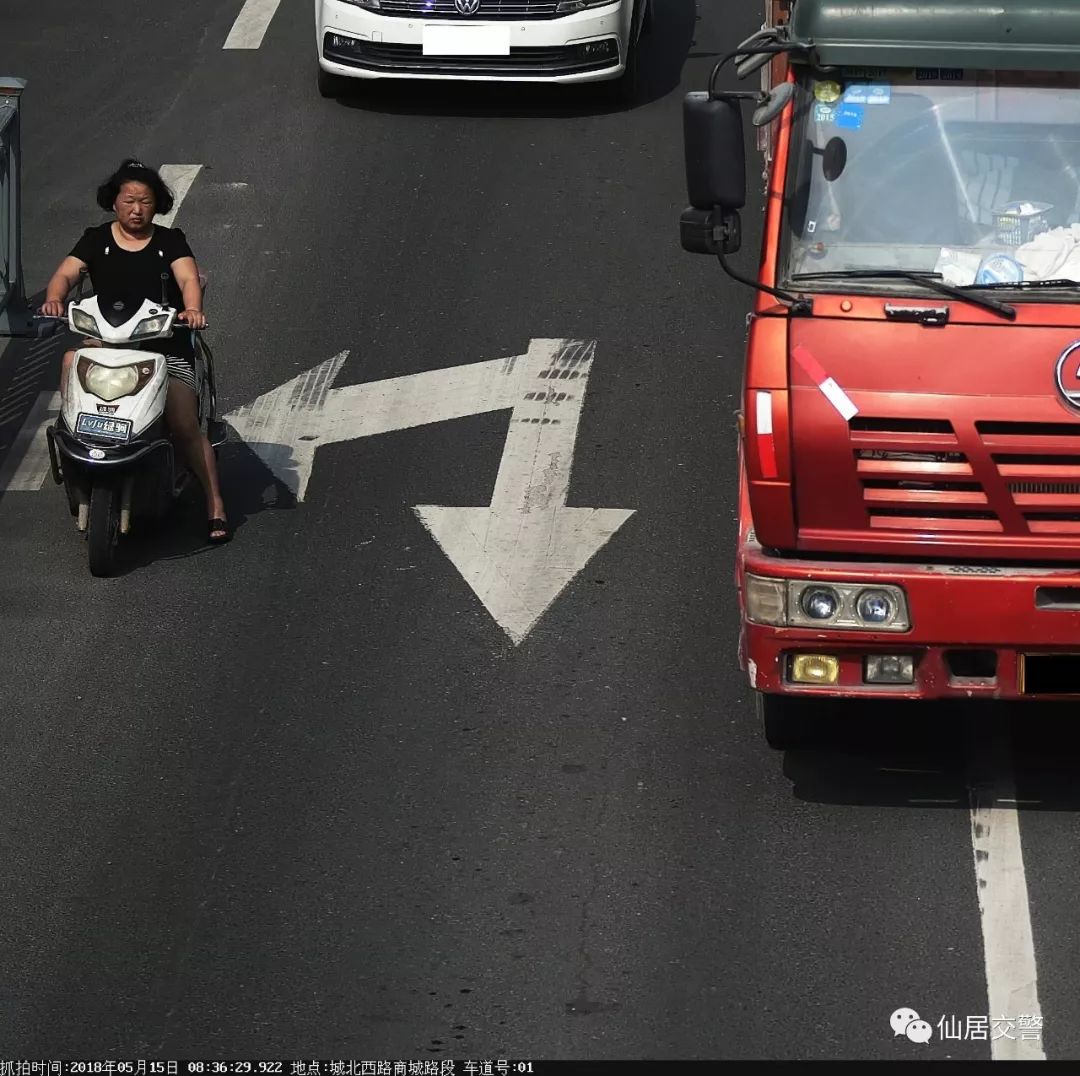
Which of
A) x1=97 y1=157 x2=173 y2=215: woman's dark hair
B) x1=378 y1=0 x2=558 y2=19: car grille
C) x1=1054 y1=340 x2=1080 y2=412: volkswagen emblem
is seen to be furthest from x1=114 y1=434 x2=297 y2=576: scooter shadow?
x1=378 y1=0 x2=558 y2=19: car grille

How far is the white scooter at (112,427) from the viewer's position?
31.2 ft

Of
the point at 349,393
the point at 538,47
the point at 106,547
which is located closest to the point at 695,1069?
the point at 106,547

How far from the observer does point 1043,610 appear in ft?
23.1

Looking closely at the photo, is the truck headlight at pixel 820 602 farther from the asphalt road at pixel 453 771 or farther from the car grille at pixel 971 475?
the asphalt road at pixel 453 771

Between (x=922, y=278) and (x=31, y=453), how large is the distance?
5.41m

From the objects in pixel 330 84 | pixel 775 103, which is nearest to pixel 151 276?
pixel 775 103

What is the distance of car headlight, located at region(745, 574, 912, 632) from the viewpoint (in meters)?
7.11

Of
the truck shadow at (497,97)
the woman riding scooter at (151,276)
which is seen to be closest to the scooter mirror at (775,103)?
the woman riding scooter at (151,276)

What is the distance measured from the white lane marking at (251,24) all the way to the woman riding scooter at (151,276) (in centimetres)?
658

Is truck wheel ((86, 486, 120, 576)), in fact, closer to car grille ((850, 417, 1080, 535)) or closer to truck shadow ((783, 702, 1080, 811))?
truck shadow ((783, 702, 1080, 811))

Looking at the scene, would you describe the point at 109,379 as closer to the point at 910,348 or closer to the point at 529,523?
the point at 529,523

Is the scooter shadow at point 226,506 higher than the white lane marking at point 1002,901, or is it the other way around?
the white lane marking at point 1002,901

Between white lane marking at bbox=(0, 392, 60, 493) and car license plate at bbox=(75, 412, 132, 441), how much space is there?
1196 millimetres

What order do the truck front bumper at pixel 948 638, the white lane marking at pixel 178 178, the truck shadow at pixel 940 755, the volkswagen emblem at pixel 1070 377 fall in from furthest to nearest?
the white lane marking at pixel 178 178 → the truck shadow at pixel 940 755 → the truck front bumper at pixel 948 638 → the volkswagen emblem at pixel 1070 377
